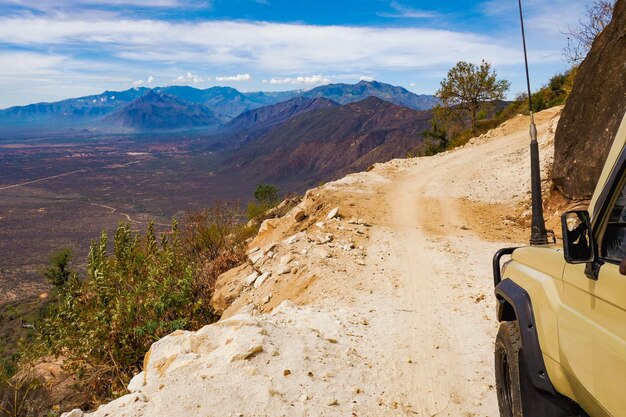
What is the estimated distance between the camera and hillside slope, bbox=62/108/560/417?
16.8 feet

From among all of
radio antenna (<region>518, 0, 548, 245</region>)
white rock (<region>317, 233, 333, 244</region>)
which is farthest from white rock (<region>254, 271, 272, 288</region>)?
radio antenna (<region>518, 0, 548, 245</region>)

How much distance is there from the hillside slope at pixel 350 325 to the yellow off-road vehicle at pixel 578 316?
6.14ft

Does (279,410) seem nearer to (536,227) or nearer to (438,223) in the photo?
(536,227)

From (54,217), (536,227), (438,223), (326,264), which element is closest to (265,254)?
(326,264)

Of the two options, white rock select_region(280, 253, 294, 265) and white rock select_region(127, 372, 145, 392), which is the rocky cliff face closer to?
white rock select_region(280, 253, 294, 265)

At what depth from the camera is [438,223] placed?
14.3 m

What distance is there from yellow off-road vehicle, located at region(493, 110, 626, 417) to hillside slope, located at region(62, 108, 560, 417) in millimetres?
1870

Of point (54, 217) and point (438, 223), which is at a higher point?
point (438, 223)

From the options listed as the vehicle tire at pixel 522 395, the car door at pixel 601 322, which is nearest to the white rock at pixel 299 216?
the vehicle tire at pixel 522 395

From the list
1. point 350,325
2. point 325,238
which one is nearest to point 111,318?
point 350,325

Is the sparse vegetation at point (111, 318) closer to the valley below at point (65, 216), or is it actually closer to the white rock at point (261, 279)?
the white rock at point (261, 279)

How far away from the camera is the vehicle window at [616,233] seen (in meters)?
2.59

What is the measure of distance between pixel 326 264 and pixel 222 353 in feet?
15.5

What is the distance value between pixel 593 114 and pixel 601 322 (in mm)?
11289
